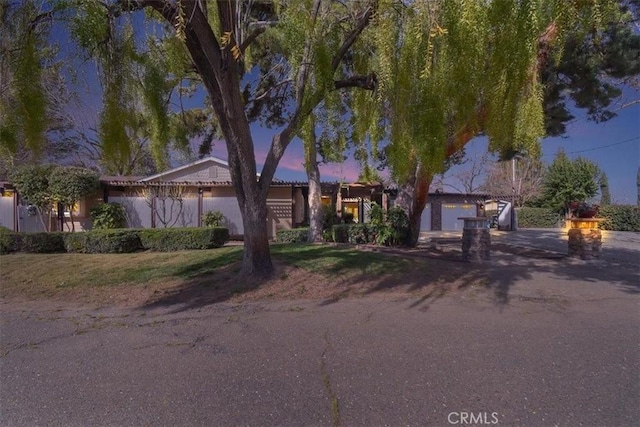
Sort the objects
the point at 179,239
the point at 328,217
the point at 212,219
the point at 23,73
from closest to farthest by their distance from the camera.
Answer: the point at 23,73 < the point at 179,239 < the point at 212,219 < the point at 328,217

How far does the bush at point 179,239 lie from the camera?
13.0 meters

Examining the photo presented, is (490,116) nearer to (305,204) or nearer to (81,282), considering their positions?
(81,282)

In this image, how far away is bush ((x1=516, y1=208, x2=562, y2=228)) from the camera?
3359 cm

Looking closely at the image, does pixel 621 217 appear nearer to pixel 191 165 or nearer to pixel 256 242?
pixel 191 165

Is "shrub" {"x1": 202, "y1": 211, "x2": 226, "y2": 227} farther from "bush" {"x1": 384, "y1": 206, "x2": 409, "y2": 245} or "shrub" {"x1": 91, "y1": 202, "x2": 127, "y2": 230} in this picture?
"bush" {"x1": 384, "y1": 206, "x2": 409, "y2": 245}

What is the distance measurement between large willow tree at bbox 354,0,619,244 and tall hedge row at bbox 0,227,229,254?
28.5 feet

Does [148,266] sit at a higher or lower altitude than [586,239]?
lower

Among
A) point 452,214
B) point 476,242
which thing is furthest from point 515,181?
point 476,242

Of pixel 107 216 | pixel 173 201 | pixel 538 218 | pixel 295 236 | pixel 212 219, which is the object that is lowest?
pixel 295 236

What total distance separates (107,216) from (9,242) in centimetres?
412

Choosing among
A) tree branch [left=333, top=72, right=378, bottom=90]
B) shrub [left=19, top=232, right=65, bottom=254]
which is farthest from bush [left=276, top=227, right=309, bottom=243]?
tree branch [left=333, top=72, right=378, bottom=90]

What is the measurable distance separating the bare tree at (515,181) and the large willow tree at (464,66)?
33.4 meters

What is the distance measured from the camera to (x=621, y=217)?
27422mm

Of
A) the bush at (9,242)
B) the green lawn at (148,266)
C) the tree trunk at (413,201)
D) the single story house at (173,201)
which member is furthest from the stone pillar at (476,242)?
the bush at (9,242)
